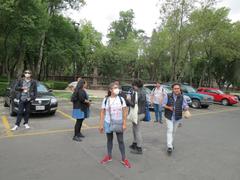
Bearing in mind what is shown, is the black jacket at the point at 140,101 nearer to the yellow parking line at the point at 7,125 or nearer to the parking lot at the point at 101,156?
the parking lot at the point at 101,156

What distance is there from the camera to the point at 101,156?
4844 millimetres

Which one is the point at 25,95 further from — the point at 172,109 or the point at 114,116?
the point at 172,109

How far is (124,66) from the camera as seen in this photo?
33.7m

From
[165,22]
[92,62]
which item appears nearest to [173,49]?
[165,22]

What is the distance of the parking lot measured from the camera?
3977 mm

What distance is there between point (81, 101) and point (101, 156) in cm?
164

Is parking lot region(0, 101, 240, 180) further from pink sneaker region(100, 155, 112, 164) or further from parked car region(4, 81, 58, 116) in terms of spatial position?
parked car region(4, 81, 58, 116)

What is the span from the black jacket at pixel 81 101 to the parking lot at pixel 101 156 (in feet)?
2.95

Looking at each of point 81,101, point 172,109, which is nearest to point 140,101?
point 172,109

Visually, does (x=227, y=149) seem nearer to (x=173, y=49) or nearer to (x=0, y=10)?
(x=0, y=10)

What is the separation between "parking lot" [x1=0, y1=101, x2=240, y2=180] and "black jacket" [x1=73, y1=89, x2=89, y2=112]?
2.95ft

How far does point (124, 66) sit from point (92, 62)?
4.91 meters

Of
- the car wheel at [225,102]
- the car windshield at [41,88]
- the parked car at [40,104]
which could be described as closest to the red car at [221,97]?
the car wheel at [225,102]

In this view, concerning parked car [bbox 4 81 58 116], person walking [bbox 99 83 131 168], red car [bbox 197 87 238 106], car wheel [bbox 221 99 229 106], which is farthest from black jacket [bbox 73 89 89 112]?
car wheel [bbox 221 99 229 106]
